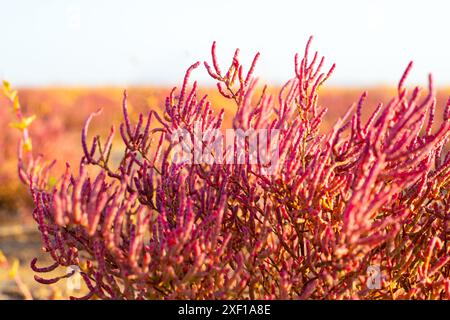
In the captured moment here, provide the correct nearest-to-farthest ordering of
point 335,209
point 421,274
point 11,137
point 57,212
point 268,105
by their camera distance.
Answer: point 57,212 → point 268,105 → point 421,274 → point 335,209 → point 11,137

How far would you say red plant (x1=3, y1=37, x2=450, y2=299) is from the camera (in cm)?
178

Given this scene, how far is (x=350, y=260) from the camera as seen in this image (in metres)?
1.86

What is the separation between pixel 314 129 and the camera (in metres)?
2.26

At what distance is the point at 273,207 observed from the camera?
223 centimetres

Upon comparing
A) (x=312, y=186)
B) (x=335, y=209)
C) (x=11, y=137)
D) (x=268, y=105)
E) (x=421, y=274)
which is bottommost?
(x=11, y=137)

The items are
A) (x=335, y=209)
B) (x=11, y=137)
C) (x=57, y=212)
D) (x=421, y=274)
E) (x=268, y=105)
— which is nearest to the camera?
(x=57, y=212)

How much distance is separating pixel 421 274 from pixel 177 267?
76 centimetres

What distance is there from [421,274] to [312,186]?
449 mm

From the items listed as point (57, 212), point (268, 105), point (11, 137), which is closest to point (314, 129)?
point (268, 105)

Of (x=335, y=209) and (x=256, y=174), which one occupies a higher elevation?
(x=256, y=174)

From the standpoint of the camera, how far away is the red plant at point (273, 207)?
1.78 metres

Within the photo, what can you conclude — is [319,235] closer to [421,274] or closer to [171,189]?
[421,274]

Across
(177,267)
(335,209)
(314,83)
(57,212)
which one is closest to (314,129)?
(314,83)

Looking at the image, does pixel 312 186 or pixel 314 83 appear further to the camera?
pixel 314 83
